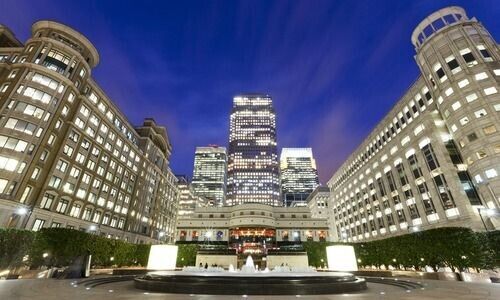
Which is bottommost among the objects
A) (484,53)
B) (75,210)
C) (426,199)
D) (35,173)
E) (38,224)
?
(38,224)

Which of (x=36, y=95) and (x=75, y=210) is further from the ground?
(x=36, y=95)

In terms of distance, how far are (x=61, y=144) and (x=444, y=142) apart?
86683 mm

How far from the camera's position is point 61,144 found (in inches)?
1978

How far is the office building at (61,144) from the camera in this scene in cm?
4241

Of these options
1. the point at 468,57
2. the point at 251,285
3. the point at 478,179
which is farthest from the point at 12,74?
the point at 468,57

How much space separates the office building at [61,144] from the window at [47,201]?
205mm

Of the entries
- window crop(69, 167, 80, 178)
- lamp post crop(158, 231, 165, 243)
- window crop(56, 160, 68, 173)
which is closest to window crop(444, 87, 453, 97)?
window crop(56, 160, 68, 173)

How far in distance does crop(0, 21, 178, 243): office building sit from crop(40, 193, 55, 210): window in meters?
0.20

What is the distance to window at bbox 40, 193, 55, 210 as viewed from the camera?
45.8 m

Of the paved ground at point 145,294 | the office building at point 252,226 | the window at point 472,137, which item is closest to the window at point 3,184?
the paved ground at point 145,294

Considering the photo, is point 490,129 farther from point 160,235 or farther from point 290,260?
point 160,235

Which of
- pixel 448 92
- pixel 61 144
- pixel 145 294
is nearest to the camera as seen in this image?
pixel 145 294

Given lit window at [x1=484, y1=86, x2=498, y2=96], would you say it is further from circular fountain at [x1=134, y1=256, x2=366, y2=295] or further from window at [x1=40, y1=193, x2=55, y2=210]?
window at [x1=40, y1=193, x2=55, y2=210]

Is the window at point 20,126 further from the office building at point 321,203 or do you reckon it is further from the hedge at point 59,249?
the office building at point 321,203
